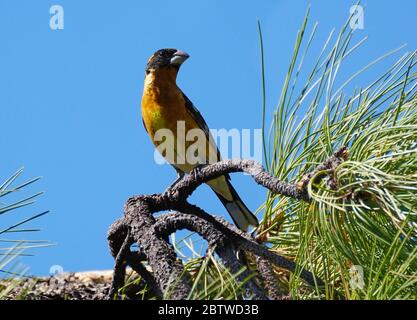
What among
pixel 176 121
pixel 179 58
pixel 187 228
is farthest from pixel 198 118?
pixel 187 228

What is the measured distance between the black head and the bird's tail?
3.60ft

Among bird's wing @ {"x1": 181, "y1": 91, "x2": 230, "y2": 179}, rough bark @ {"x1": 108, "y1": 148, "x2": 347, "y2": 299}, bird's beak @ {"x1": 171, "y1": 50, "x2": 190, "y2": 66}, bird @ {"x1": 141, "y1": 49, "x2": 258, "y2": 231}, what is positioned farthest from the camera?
bird's beak @ {"x1": 171, "y1": 50, "x2": 190, "y2": 66}

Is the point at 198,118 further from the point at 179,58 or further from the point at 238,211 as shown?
the point at 238,211

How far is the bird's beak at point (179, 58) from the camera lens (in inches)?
241

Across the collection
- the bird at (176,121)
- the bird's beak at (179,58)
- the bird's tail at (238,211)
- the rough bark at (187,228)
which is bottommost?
the rough bark at (187,228)

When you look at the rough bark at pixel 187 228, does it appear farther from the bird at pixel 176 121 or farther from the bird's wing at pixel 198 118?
the bird's wing at pixel 198 118

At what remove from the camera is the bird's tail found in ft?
14.6

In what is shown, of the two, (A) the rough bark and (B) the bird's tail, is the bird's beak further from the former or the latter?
(A) the rough bark

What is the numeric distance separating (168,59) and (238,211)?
1832mm

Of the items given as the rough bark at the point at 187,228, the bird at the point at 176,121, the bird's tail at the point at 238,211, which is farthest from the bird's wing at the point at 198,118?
the rough bark at the point at 187,228

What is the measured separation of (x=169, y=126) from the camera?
5.73 metres

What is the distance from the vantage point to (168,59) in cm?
615

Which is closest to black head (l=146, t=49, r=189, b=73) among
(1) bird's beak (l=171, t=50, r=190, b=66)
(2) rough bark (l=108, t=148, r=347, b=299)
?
(1) bird's beak (l=171, t=50, r=190, b=66)
